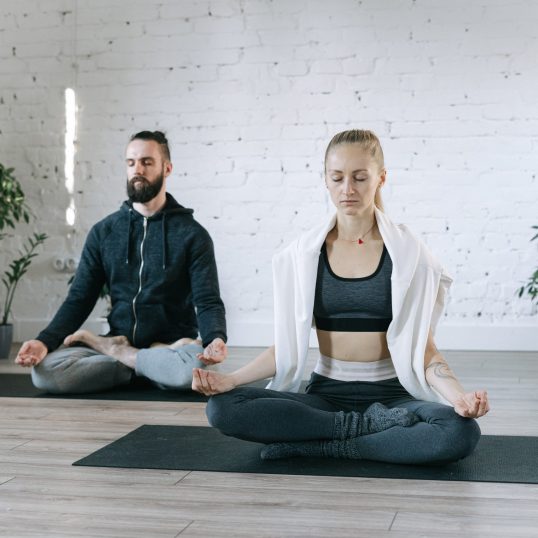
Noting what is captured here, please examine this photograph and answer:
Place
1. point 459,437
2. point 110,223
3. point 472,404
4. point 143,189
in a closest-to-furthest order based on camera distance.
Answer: point 472,404
point 459,437
point 143,189
point 110,223

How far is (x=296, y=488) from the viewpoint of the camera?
2070 millimetres

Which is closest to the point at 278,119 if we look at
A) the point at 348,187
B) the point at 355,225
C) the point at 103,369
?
the point at 103,369

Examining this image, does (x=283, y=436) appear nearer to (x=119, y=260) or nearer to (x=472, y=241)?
(x=119, y=260)

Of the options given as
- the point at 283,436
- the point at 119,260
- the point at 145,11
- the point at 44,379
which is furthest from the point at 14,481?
the point at 145,11

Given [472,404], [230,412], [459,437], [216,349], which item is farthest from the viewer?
[216,349]

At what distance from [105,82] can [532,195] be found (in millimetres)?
2706

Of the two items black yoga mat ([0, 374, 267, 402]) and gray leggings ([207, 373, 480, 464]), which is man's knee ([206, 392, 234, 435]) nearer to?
gray leggings ([207, 373, 480, 464])

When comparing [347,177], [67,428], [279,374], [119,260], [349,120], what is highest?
[349,120]

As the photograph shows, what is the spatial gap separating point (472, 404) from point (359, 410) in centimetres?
42

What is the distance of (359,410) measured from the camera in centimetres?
243

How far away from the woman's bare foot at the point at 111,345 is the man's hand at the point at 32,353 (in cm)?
24

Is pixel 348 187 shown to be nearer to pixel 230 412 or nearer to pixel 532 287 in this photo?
pixel 230 412

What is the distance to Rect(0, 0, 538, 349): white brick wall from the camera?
5.22 m

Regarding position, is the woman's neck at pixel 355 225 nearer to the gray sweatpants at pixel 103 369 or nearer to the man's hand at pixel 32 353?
the gray sweatpants at pixel 103 369
